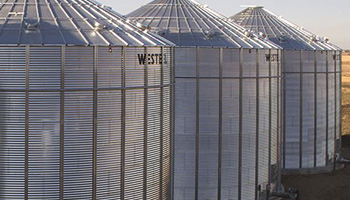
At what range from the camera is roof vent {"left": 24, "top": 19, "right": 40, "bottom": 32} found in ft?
85.8

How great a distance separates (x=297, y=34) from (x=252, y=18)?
4.95 meters

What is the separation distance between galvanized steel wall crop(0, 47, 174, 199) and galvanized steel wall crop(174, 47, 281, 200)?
8831 millimetres

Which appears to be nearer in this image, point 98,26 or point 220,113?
point 98,26

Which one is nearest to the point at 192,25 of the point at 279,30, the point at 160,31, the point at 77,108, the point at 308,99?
the point at 160,31

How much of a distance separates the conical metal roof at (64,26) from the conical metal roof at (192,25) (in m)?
8.01

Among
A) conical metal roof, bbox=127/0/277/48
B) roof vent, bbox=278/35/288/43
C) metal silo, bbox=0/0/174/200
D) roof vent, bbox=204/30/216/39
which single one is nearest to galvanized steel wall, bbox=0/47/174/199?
metal silo, bbox=0/0/174/200

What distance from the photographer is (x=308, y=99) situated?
50.6 meters

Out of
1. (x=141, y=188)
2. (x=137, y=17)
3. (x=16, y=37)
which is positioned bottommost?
(x=141, y=188)

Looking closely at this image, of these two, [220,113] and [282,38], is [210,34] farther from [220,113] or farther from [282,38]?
[282,38]

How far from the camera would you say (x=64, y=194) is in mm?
25188

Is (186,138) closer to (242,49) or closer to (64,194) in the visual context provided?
(242,49)

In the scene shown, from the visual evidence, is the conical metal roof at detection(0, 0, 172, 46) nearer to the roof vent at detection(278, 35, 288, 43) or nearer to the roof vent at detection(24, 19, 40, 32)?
the roof vent at detection(24, 19, 40, 32)

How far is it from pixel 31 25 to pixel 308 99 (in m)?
31.6

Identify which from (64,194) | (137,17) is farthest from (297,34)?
(64,194)
